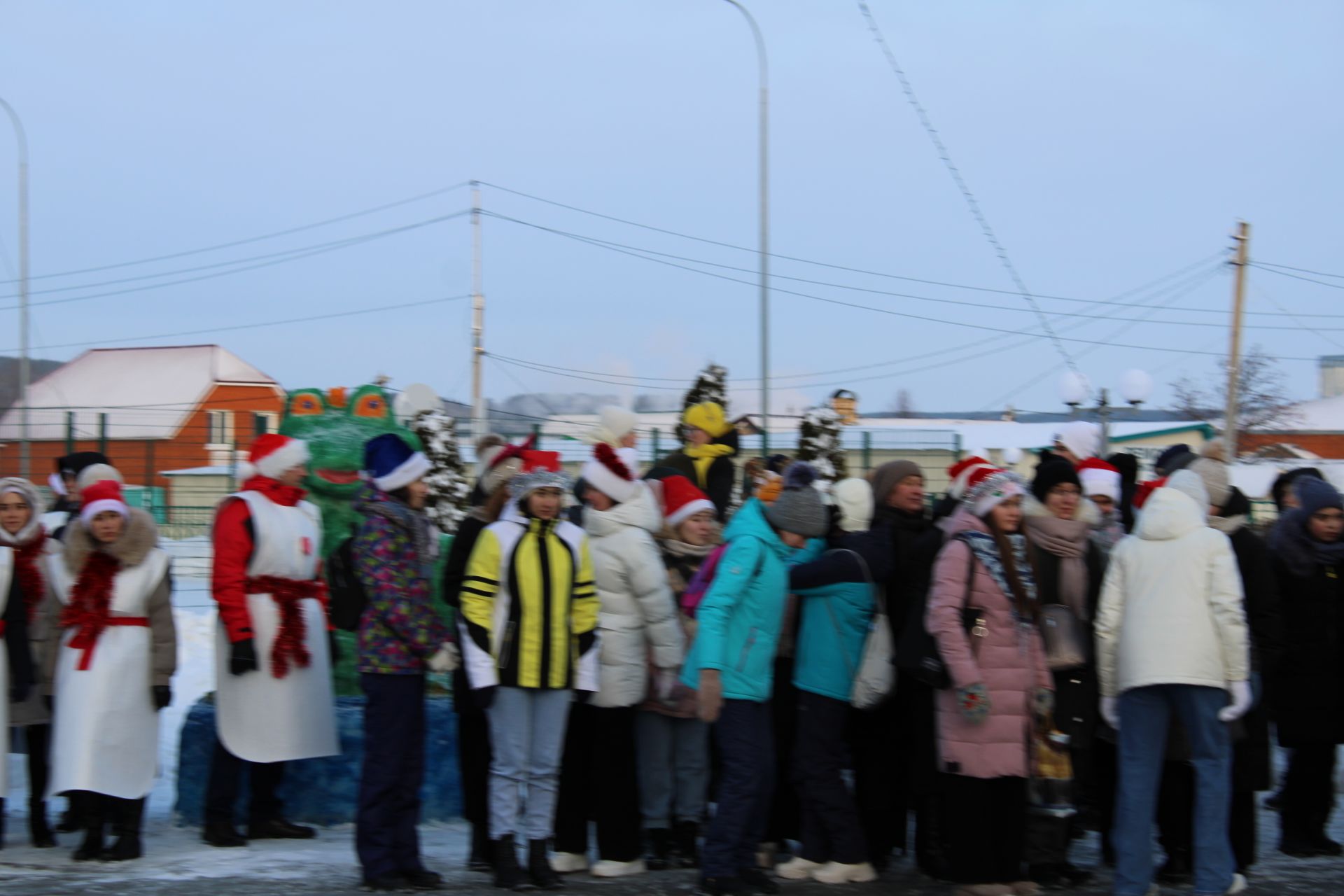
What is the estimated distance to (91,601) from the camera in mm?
7082

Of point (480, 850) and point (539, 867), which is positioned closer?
point (539, 867)

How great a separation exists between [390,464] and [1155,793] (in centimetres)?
373

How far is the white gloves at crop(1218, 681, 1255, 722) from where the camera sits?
6180mm

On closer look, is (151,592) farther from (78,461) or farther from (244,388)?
(244,388)

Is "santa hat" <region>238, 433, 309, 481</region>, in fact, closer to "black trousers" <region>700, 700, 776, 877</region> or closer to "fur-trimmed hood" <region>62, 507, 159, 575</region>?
"fur-trimmed hood" <region>62, 507, 159, 575</region>

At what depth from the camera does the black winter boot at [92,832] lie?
23.1 ft

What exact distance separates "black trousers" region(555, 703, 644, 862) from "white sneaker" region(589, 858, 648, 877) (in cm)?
2

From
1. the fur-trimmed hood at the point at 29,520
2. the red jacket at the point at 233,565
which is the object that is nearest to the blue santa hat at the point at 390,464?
the red jacket at the point at 233,565

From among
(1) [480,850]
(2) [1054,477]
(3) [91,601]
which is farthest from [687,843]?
(3) [91,601]

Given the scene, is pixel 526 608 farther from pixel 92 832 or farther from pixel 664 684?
pixel 92 832

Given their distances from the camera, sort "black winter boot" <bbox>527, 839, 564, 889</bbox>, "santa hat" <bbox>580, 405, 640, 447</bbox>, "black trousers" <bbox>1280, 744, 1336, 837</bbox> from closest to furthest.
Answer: "black winter boot" <bbox>527, 839, 564, 889</bbox> → "black trousers" <bbox>1280, 744, 1336, 837</bbox> → "santa hat" <bbox>580, 405, 640, 447</bbox>

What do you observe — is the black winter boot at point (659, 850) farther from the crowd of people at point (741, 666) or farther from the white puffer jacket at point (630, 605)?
the white puffer jacket at point (630, 605)

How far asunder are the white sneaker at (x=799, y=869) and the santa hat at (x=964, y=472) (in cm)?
192

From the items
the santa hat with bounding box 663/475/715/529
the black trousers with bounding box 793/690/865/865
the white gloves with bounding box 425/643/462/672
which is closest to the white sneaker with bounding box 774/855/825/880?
the black trousers with bounding box 793/690/865/865
